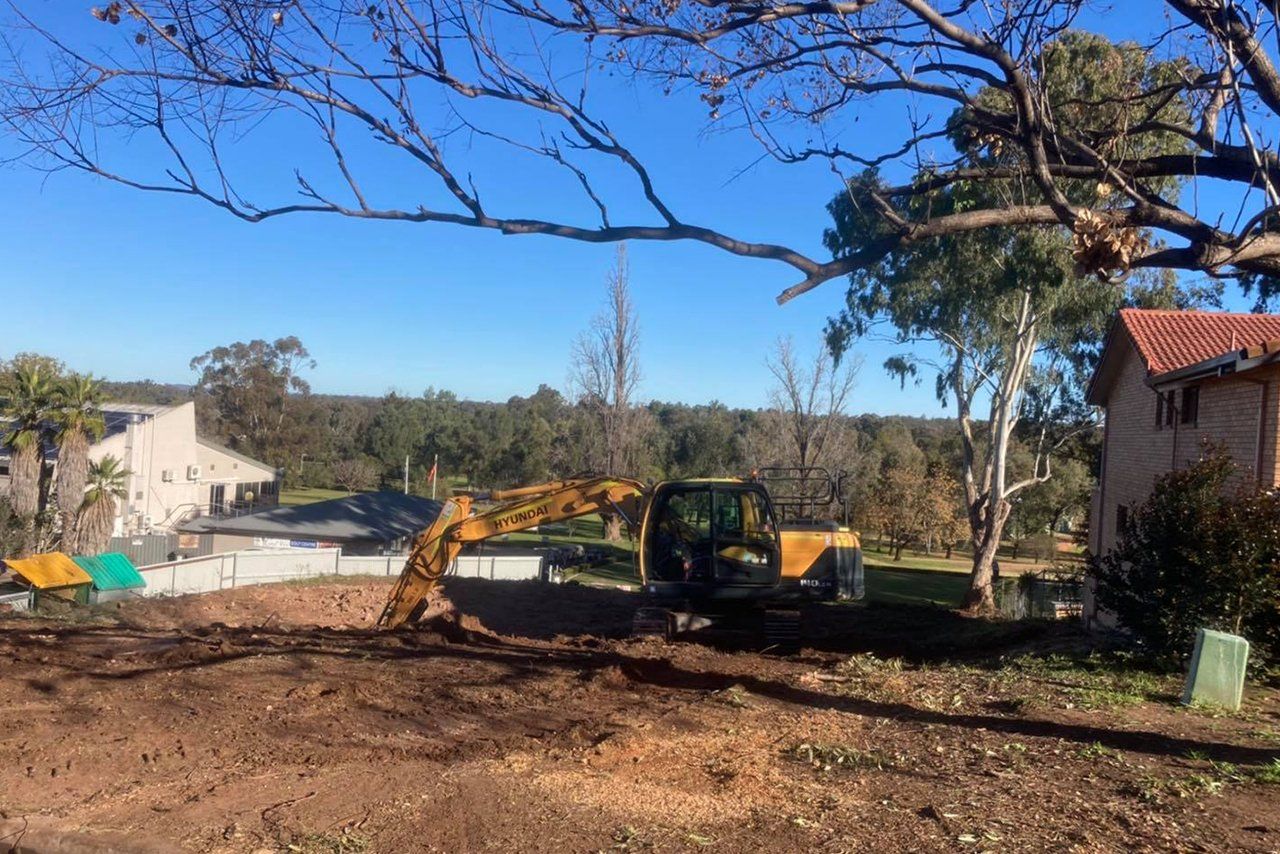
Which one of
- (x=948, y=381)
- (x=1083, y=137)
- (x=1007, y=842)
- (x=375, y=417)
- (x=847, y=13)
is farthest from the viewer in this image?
(x=375, y=417)

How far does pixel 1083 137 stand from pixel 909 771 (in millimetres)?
6296

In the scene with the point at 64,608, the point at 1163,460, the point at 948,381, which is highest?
the point at 948,381

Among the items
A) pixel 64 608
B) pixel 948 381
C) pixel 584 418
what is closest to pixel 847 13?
pixel 64 608

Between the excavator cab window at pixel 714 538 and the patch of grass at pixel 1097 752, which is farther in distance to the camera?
the excavator cab window at pixel 714 538

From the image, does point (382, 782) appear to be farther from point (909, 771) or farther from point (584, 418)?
point (584, 418)

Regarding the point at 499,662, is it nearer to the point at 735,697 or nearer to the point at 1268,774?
the point at 735,697

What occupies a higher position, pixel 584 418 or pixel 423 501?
pixel 584 418

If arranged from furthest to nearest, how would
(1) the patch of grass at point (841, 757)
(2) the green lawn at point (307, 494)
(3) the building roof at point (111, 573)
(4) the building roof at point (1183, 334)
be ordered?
(2) the green lawn at point (307, 494)
(3) the building roof at point (111, 573)
(4) the building roof at point (1183, 334)
(1) the patch of grass at point (841, 757)

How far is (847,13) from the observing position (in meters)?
7.97

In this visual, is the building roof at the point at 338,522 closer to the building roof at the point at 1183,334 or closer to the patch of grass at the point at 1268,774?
the building roof at the point at 1183,334

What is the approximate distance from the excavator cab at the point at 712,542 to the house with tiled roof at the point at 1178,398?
567cm

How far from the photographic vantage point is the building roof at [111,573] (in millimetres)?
21312

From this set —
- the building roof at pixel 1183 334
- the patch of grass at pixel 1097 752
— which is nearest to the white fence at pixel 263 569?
the building roof at pixel 1183 334

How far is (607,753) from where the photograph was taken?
282 inches
